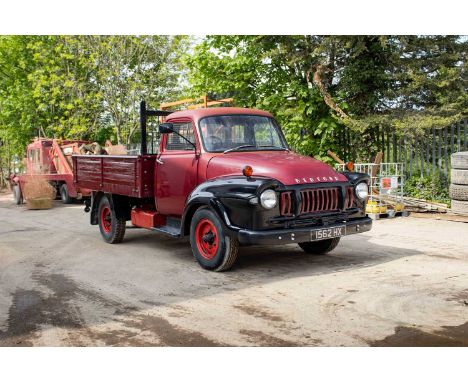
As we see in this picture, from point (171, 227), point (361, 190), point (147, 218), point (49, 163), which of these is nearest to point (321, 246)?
point (361, 190)

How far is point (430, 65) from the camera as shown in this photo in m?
14.4

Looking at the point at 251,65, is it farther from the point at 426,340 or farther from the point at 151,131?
the point at 426,340

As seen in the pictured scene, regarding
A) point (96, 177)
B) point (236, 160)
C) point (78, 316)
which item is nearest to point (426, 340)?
point (78, 316)

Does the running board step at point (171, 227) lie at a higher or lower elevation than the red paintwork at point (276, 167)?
lower

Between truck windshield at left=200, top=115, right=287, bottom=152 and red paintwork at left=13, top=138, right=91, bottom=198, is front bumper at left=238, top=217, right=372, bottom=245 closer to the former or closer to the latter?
truck windshield at left=200, top=115, right=287, bottom=152

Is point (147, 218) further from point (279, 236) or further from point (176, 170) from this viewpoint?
point (279, 236)

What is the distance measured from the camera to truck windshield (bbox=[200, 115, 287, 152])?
7875 mm

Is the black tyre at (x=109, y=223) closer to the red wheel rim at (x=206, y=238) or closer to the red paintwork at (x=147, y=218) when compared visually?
the red paintwork at (x=147, y=218)

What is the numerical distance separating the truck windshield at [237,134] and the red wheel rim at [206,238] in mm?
1150

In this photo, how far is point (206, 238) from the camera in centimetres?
718

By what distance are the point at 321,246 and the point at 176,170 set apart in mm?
2478

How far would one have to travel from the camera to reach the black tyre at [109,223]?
9586 mm

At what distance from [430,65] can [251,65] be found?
5.21m

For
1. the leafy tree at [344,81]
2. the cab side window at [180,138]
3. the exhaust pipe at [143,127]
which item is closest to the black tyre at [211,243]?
the cab side window at [180,138]
